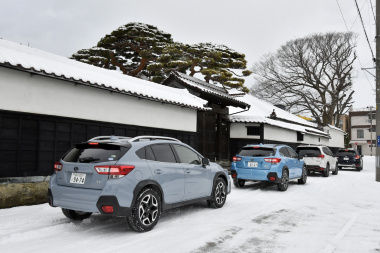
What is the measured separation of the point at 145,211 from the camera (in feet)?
17.8

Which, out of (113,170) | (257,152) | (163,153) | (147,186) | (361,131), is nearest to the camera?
(113,170)

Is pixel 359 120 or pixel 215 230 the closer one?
pixel 215 230

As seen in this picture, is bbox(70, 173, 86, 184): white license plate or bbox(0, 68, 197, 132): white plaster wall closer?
bbox(70, 173, 86, 184): white license plate

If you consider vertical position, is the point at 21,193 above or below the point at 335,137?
below

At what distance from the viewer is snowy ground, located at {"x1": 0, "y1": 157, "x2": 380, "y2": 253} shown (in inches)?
183

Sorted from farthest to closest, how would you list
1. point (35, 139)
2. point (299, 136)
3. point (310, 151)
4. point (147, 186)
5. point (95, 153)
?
point (299, 136)
point (310, 151)
point (35, 139)
point (147, 186)
point (95, 153)

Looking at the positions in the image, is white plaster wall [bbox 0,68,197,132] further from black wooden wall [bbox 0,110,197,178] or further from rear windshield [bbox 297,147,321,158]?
rear windshield [bbox 297,147,321,158]

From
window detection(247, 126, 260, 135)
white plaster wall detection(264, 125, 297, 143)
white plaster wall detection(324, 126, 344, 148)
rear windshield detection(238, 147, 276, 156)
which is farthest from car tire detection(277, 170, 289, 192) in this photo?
white plaster wall detection(324, 126, 344, 148)

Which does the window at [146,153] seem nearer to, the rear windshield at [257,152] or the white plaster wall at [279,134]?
the rear windshield at [257,152]

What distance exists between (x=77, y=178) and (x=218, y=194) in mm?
3635

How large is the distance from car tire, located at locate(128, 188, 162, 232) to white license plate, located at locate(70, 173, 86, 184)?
96cm

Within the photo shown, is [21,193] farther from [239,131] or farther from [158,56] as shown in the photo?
[158,56]

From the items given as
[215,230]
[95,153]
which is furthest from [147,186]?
[215,230]

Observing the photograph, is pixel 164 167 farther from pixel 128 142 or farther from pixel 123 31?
pixel 123 31
